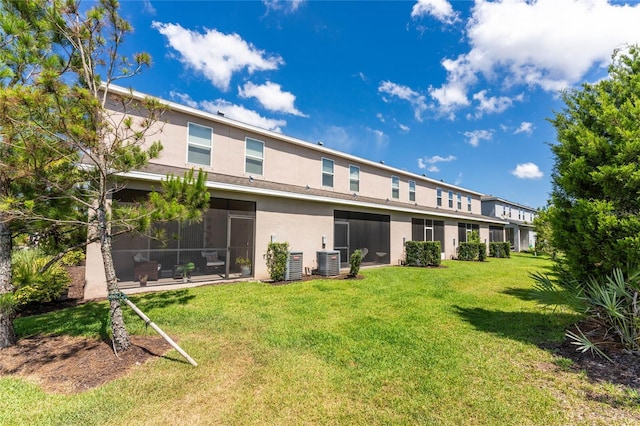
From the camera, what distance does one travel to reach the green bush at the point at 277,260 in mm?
10391

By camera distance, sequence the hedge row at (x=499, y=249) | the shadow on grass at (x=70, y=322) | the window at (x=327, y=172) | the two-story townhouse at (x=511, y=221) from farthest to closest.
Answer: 1. the two-story townhouse at (x=511, y=221)
2. the hedge row at (x=499, y=249)
3. the window at (x=327, y=172)
4. the shadow on grass at (x=70, y=322)

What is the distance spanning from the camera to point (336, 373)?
3.74 meters

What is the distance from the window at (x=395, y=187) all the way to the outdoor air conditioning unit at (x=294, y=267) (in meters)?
9.97

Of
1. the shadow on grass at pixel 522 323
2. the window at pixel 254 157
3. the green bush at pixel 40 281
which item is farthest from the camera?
the window at pixel 254 157

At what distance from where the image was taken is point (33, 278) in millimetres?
4348

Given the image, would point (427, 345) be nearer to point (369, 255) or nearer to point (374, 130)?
point (369, 255)

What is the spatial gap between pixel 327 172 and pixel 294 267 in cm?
593

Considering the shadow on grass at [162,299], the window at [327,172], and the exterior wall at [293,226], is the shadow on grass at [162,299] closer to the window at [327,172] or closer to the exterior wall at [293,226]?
the exterior wall at [293,226]

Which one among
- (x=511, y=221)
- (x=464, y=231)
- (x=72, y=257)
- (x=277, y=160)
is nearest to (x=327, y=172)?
(x=277, y=160)

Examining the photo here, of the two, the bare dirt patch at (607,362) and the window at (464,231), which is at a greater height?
the window at (464,231)

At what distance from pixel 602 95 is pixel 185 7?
39.9ft

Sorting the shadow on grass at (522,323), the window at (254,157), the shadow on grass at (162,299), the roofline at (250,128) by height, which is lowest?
the shadow on grass at (522,323)

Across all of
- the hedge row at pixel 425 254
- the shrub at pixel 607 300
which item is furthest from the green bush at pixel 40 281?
the hedge row at pixel 425 254

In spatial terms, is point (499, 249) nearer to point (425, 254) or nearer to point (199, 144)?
point (425, 254)
